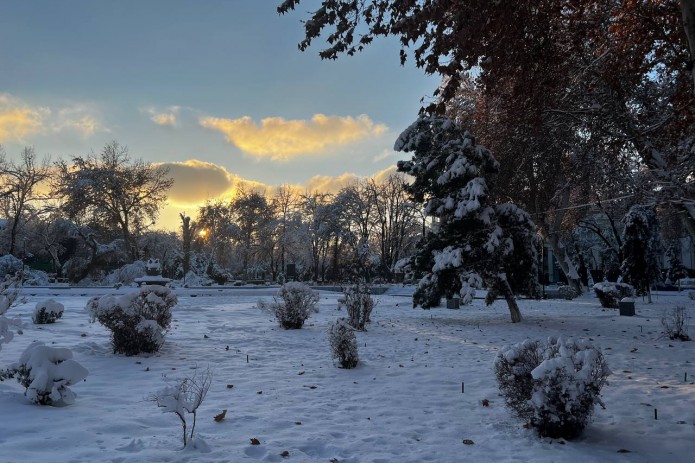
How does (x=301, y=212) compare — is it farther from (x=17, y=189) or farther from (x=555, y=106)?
(x=555, y=106)

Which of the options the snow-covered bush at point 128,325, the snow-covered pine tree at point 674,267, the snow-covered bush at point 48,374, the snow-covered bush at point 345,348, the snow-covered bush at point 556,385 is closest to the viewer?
the snow-covered bush at point 556,385

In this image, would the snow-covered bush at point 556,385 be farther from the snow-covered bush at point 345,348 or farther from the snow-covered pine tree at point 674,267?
the snow-covered pine tree at point 674,267

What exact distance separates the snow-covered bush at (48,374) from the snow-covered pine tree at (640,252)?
84.8 ft

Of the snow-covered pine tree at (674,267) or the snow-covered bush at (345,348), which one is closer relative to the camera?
the snow-covered bush at (345,348)

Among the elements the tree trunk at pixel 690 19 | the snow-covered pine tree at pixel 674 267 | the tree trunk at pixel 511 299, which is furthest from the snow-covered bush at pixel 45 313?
the snow-covered pine tree at pixel 674 267

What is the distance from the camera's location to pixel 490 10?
201 inches

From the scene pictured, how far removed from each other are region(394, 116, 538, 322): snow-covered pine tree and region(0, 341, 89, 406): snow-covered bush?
1087 cm

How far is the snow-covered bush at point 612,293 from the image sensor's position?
65.4 feet

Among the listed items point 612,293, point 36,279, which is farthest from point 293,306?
point 36,279

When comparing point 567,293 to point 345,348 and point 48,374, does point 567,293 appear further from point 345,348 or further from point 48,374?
point 48,374

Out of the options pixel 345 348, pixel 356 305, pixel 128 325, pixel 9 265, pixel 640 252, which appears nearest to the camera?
pixel 345 348

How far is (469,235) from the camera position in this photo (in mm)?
14789

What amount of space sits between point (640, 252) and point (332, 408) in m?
24.5

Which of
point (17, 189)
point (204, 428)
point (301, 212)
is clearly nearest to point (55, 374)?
point (204, 428)
